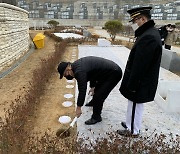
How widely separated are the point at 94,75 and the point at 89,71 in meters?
0.18

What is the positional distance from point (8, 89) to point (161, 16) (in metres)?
38.7

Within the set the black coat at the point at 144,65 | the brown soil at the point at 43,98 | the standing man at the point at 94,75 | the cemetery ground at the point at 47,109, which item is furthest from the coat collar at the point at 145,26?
the brown soil at the point at 43,98

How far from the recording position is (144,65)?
8.24ft

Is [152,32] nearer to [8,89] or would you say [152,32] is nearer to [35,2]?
[8,89]

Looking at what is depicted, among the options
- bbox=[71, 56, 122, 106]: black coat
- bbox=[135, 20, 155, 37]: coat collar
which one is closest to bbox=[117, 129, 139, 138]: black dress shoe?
bbox=[71, 56, 122, 106]: black coat

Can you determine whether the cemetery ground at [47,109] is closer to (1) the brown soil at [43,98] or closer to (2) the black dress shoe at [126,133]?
(1) the brown soil at [43,98]

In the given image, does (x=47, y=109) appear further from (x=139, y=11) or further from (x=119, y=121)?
(x=139, y=11)

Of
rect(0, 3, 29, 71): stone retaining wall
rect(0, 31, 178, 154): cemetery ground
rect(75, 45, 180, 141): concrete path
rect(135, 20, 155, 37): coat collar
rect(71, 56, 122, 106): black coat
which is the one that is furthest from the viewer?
rect(0, 3, 29, 71): stone retaining wall

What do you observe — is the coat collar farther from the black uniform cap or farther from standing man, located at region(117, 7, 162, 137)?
the black uniform cap

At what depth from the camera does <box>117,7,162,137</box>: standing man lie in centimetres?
247

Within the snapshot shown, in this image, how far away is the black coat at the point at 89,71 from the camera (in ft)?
9.00

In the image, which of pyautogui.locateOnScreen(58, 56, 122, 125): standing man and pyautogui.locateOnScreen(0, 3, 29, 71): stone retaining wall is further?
pyautogui.locateOnScreen(0, 3, 29, 71): stone retaining wall

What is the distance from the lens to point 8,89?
5730mm

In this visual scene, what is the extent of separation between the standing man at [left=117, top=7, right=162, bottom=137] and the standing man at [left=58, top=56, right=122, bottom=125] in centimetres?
35
